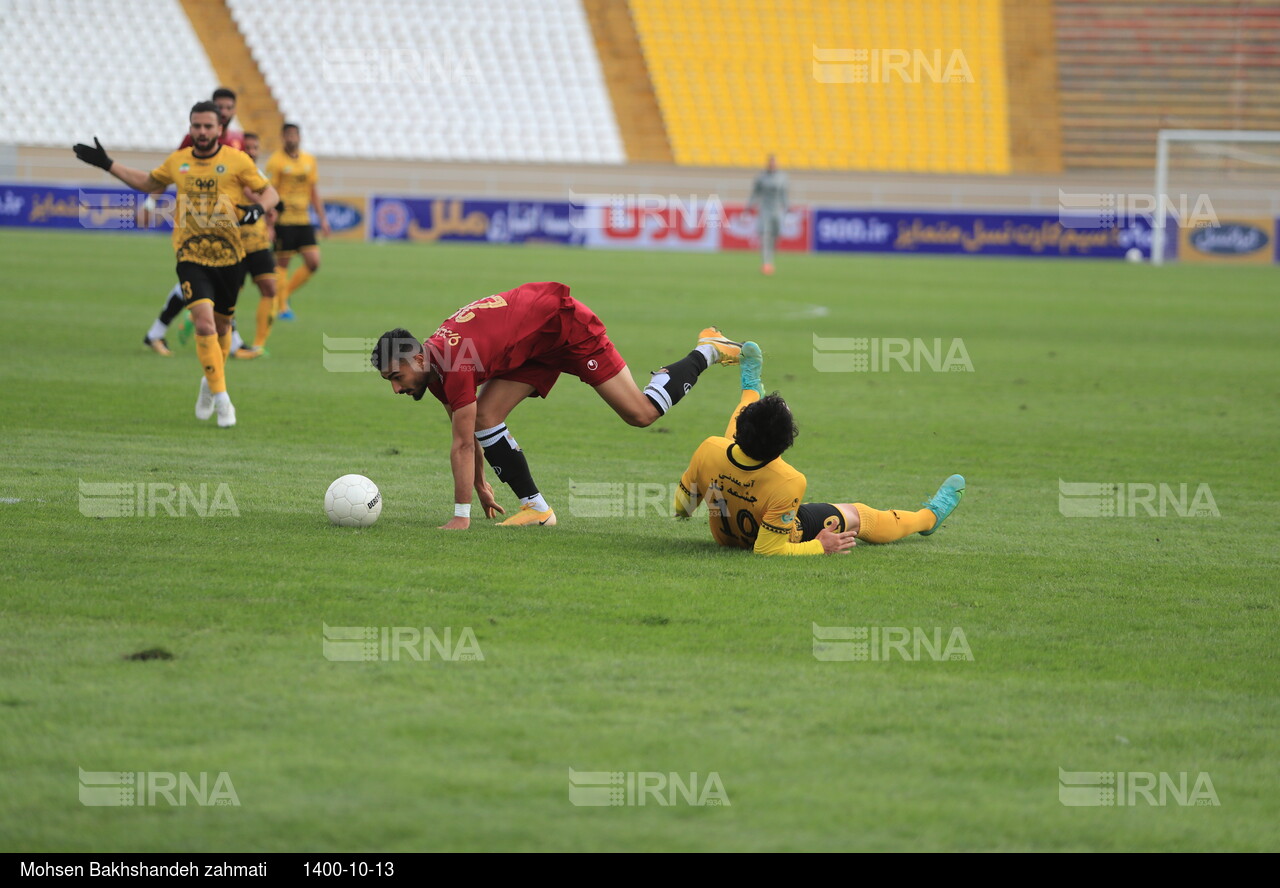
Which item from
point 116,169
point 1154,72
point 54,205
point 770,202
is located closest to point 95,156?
point 116,169

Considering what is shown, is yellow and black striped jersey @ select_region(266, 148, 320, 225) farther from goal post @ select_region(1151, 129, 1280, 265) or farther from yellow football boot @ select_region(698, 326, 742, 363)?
goal post @ select_region(1151, 129, 1280, 265)

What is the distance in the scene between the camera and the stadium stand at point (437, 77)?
37500mm

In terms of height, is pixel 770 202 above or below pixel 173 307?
above

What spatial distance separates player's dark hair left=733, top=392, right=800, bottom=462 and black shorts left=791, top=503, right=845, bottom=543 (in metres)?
0.46

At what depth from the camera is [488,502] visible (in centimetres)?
705

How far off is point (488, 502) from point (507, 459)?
26 centimetres

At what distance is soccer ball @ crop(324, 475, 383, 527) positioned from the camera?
21.8 ft

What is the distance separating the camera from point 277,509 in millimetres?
7105

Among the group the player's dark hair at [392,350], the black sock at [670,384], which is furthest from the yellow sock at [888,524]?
the player's dark hair at [392,350]

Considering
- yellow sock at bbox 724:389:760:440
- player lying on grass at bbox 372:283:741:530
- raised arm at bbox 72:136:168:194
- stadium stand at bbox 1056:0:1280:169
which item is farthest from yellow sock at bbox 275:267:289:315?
stadium stand at bbox 1056:0:1280:169

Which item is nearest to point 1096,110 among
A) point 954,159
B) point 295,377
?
point 954,159

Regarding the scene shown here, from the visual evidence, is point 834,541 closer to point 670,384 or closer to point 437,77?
point 670,384

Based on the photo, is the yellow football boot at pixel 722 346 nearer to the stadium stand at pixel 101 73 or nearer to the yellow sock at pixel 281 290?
the yellow sock at pixel 281 290

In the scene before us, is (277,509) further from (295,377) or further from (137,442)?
(295,377)
